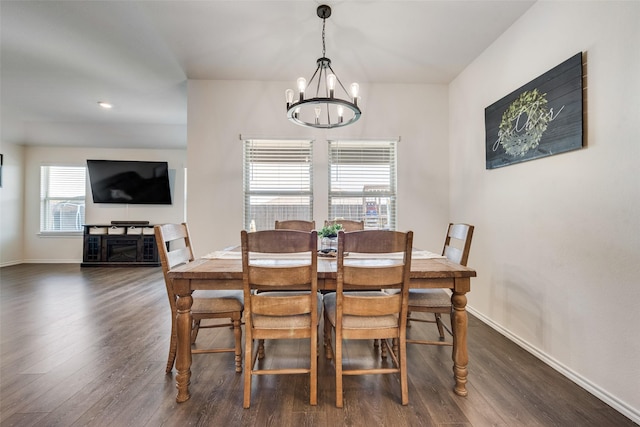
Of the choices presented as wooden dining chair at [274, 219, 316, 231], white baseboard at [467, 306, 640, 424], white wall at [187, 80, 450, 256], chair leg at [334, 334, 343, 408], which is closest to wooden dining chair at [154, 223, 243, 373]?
chair leg at [334, 334, 343, 408]

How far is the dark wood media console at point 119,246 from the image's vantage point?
18.1ft

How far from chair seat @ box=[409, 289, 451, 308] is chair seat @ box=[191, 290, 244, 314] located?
1.18 m

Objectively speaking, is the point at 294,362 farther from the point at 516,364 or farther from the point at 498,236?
the point at 498,236

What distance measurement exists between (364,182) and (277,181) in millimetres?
1141

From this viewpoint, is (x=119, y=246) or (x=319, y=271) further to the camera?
(x=119, y=246)

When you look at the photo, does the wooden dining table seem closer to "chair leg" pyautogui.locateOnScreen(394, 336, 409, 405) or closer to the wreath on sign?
"chair leg" pyautogui.locateOnScreen(394, 336, 409, 405)

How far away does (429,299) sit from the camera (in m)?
1.88

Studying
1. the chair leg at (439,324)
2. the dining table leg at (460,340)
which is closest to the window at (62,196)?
the chair leg at (439,324)

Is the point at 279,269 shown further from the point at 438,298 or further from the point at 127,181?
the point at 127,181

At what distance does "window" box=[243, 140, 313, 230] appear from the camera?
3455mm

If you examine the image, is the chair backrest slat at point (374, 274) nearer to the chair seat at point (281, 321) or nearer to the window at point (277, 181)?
the chair seat at point (281, 321)

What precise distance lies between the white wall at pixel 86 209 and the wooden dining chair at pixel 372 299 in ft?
18.3

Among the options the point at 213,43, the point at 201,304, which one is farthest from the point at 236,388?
the point at 213,43

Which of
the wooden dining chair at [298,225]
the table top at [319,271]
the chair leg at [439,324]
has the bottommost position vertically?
the chair leg at [439,324]
